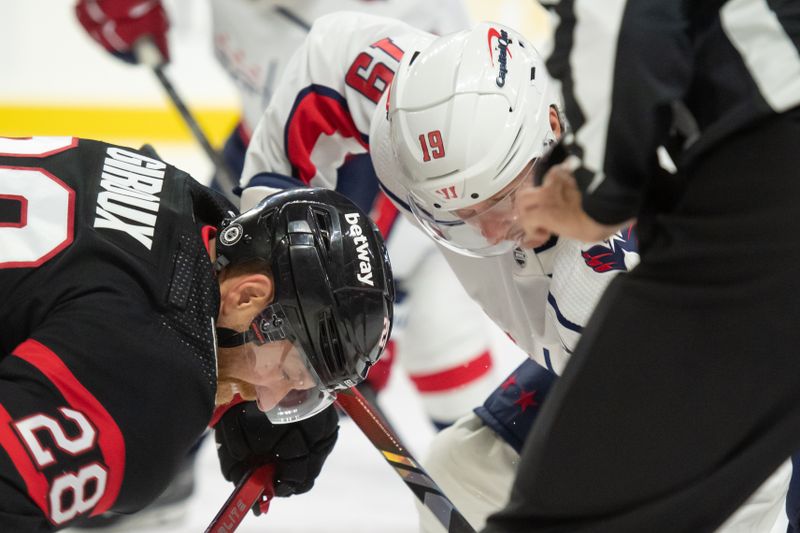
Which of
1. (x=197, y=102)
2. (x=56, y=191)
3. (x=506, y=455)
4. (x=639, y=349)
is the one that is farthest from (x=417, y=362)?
(x=197, y=102)

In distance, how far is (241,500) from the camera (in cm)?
183

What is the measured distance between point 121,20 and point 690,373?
2442 millimetres

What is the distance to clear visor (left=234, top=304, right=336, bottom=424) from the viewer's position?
63.6 inches

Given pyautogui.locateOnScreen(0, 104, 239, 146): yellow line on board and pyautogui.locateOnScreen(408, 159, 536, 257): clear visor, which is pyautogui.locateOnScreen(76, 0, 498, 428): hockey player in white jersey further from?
pyautogui.locateOnScreen(0, 104, 239, 146): yellow line on board

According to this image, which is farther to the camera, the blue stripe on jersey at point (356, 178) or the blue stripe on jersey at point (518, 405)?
the blue stripe on jersey at point (356, 178)

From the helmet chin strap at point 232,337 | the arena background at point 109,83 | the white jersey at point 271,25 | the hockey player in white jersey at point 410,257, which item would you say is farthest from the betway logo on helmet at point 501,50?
the arena background at point 109,83

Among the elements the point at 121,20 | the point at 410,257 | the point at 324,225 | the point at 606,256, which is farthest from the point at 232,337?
the point at 121,20

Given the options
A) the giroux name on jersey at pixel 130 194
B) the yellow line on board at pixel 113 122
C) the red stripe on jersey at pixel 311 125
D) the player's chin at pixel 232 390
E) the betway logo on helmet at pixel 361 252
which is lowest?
the yellow line on board at pixel 113 122

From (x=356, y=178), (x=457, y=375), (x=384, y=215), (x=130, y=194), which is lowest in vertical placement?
(x=457, y=375)

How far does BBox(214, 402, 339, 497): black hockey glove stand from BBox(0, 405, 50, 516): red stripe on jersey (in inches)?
24.4

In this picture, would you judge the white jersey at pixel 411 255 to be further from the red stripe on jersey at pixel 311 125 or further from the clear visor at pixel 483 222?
the clear visor at pixel 483 222

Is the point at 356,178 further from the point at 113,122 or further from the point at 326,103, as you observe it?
the point at 113,122

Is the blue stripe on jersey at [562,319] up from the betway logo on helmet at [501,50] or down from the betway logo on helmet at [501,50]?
down

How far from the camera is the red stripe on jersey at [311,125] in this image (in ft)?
6.87
